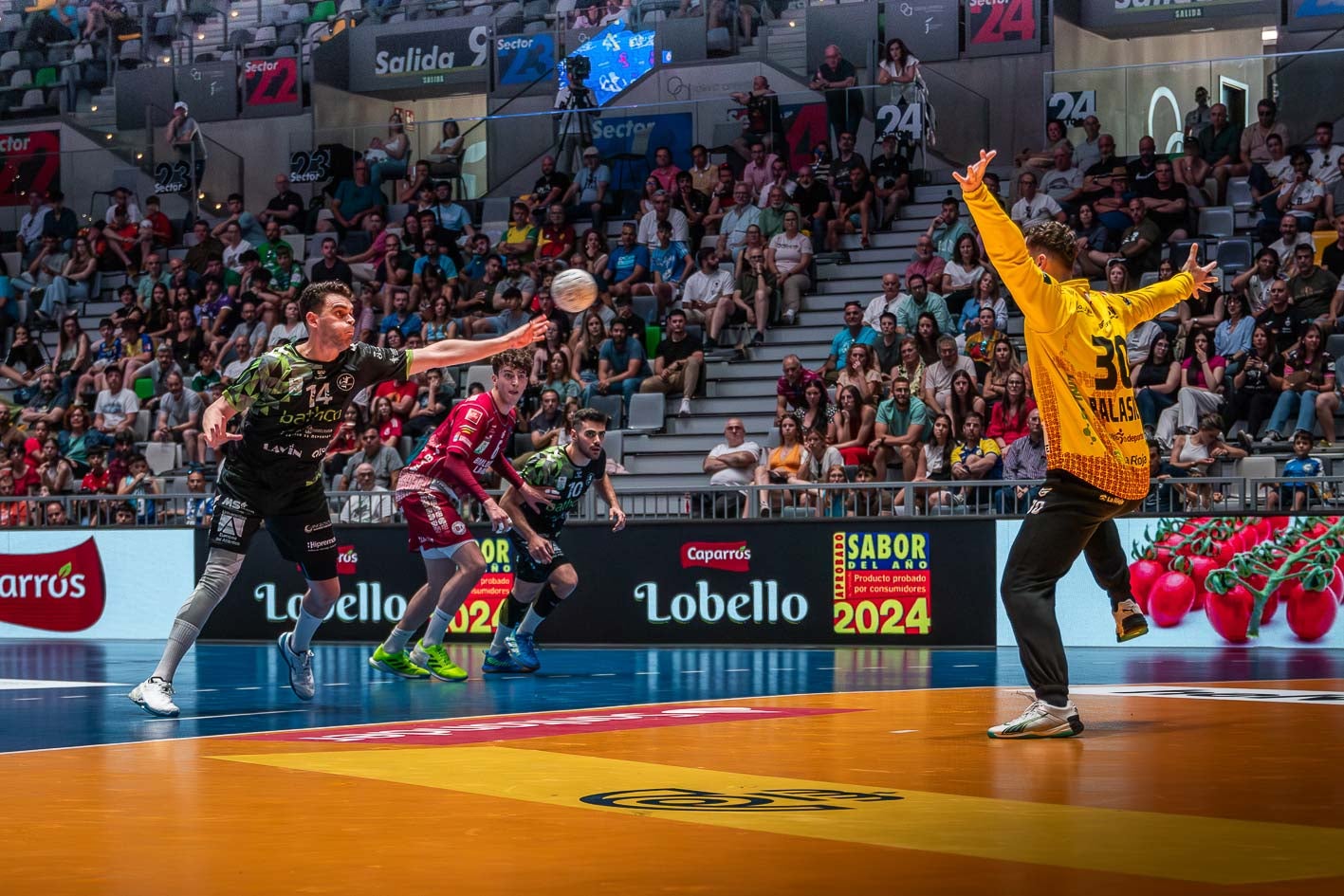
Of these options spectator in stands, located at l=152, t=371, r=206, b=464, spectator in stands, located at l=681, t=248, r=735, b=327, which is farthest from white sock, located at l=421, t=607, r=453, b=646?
spectator in stands, located at l=152, t=371, r=206, b=464

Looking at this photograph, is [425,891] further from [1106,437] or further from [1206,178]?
[1206,178]

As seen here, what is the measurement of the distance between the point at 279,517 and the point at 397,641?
101 inches

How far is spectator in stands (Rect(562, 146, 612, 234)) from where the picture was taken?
24.6 metres

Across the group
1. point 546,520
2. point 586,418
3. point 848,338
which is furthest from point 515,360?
point 848,338

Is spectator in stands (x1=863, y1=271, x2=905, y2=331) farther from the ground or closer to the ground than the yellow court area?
farther from the ground

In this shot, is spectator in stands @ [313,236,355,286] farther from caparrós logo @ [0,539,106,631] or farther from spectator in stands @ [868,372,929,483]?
spectator in stands @ [868,372,929,483]

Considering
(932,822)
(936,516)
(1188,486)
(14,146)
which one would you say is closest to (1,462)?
(14,146)

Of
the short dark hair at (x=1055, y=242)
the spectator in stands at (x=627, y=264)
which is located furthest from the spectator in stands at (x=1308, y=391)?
the short dark hair at (x=1055, y=242)

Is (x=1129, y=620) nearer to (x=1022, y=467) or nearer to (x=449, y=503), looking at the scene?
(x=449, y=503)

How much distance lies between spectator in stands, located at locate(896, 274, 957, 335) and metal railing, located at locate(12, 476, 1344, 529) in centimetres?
315

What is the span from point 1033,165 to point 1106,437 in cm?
1430

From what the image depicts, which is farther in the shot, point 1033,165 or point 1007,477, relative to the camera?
point 1033,165

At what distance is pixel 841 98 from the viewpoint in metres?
23.1

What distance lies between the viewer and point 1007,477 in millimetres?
16781
